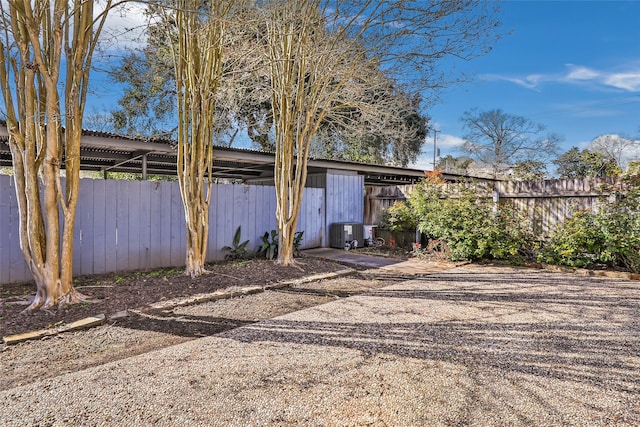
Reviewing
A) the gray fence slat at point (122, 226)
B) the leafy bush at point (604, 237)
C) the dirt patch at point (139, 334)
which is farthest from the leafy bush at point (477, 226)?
the gray fence slat at point (122, 226)

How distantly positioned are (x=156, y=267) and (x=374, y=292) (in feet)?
12.1

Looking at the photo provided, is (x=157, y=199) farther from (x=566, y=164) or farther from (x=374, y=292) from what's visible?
(x=566, y=164)

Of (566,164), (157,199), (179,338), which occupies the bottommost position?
(179,338)

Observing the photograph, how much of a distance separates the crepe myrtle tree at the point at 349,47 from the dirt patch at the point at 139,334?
1997 mm

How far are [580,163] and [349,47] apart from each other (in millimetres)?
18531

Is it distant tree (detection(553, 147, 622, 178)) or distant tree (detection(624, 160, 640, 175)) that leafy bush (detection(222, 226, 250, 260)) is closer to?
distant tree (detection(624, 160, 640, 175))

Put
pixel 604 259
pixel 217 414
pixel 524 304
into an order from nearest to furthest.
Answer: pixel 217 414 < pixel 524 304 < pixel 604 259

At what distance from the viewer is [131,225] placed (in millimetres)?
5727

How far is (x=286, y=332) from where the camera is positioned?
124 inches

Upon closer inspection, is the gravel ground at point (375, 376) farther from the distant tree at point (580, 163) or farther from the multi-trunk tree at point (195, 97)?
the distant tree at point (580, 163)

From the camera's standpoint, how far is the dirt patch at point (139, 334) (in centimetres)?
251

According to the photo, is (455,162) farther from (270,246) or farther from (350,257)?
(270,246)

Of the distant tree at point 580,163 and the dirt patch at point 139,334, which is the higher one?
the distant tree at point 580,163

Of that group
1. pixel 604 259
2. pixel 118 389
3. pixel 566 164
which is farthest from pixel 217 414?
pixel 566 164
